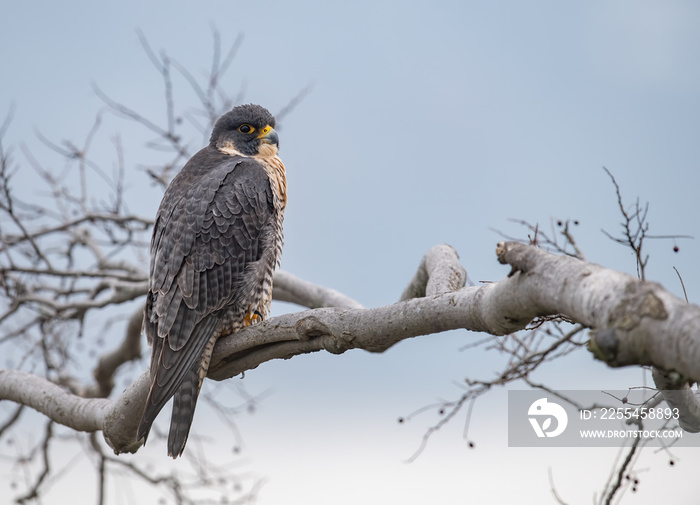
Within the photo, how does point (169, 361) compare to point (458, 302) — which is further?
point (169, 361)

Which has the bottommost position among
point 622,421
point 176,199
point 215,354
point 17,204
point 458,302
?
point 622,421

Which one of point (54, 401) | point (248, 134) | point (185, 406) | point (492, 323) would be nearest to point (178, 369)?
point (185, 406)

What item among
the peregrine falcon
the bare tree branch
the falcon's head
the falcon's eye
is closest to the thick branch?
the bare tree branch

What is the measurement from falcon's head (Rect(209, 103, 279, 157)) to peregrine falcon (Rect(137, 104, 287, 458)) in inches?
15.6

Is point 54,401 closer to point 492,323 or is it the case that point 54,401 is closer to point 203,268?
point 203,268

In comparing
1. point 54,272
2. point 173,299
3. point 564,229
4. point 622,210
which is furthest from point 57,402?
point 622,210

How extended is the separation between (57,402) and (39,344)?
8.99ft

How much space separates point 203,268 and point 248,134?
62.3 inches

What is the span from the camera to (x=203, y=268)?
436cm

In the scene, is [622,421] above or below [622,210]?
below

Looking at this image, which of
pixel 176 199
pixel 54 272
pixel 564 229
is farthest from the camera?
pixel 54 272

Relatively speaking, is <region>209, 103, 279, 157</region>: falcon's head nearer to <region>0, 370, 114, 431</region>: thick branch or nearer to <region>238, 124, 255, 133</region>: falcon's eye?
<region>238, 124, 255, 133</region>: falcon's eye

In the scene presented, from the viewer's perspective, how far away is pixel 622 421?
3.91 meters

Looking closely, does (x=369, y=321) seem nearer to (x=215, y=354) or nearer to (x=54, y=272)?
(x=215, y=354)
